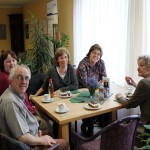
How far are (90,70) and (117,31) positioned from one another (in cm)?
84

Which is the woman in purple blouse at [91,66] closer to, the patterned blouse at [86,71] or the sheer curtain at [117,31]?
the patterned blouse at [86,71]

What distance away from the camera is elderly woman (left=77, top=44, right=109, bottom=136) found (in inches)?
117

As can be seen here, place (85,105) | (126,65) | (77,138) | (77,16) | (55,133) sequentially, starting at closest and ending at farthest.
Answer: (77,138), (85,105), (55,133), (126,65), (77,16)

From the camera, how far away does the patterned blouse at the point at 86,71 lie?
297 centimetres

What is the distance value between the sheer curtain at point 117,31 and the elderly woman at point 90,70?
43 centimetres

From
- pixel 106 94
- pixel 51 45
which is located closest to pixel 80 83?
pixel 106 94

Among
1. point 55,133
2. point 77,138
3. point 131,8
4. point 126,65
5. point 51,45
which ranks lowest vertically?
point 55,133

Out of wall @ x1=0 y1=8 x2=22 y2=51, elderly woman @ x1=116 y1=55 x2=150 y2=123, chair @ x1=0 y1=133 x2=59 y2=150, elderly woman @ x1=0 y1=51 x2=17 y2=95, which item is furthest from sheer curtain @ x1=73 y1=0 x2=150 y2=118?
wall @ x1=0 y1=8 x2=22 y2=51

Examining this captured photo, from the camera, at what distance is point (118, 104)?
84.9 inches

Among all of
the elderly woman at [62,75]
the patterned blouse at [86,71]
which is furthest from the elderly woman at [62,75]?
the patterned blouse at [86,71]

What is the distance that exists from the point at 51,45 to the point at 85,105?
107 inches

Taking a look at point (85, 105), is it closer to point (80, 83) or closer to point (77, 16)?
point (80, 83)

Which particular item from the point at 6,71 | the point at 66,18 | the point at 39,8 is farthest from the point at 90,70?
the point at 39,8

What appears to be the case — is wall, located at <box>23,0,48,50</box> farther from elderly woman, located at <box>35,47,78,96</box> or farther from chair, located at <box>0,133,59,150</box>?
chair, located at <box>0,133,59,150</box>
